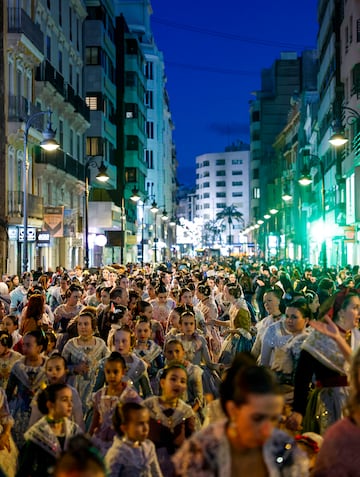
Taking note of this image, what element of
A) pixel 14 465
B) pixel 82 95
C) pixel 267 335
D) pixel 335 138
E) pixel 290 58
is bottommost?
pixel 14 465

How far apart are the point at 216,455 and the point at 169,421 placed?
9.28 ft

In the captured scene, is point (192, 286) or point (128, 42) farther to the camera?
point (128, 42)

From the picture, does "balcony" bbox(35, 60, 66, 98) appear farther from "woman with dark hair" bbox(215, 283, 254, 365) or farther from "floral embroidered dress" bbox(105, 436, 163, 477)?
"floral embroidered dress" bbox(105, 436, 163, 477)

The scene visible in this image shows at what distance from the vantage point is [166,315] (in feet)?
52.5

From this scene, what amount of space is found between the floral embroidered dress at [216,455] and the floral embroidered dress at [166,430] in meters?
2.55

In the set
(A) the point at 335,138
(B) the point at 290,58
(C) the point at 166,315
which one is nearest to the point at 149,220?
(B) the point at 290,58

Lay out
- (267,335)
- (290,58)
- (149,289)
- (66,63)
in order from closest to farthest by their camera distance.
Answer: (267,335) → (149,289) → (66,63) → (290,58)

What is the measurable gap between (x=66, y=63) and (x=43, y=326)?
39.1 metres

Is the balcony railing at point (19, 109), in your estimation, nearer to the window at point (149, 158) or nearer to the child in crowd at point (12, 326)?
the child in crowd at point (12, 326)

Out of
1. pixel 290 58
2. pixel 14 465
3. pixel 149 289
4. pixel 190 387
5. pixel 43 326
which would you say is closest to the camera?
pixel 14 465

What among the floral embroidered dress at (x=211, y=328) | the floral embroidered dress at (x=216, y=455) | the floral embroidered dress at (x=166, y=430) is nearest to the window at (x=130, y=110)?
the floral embroidered dress at (x=211, y=328)

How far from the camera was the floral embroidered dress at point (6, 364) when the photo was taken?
9.64m

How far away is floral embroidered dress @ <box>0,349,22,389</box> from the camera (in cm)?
964

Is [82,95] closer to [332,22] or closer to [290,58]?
[332,22]
